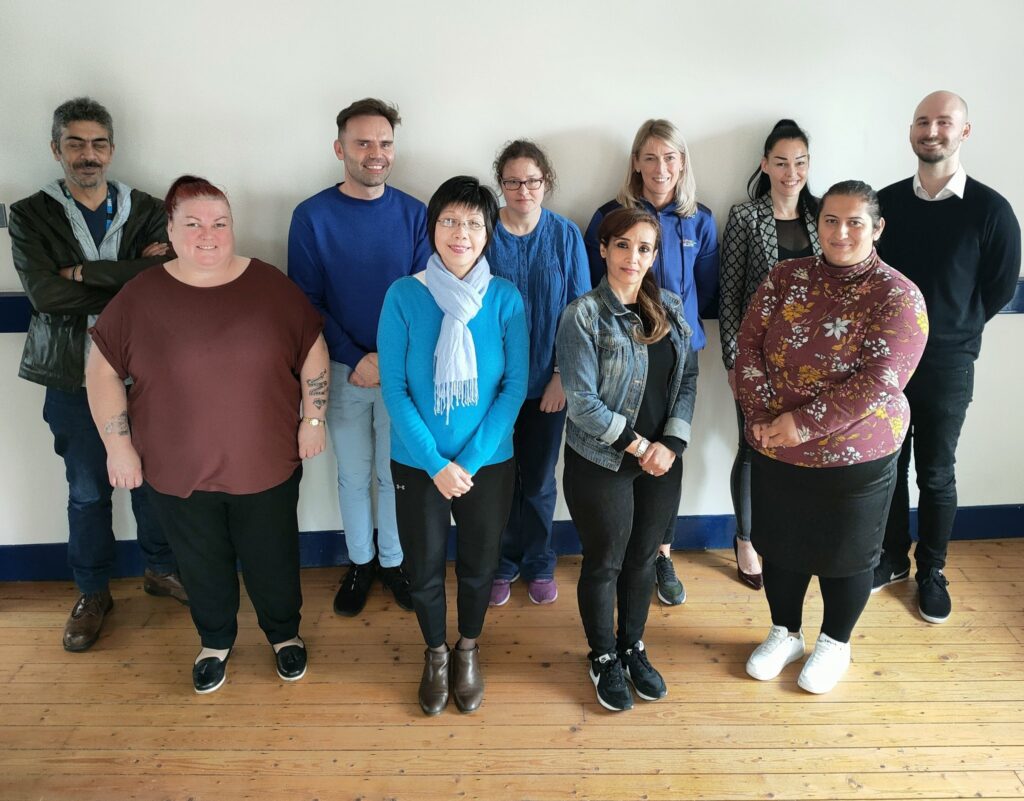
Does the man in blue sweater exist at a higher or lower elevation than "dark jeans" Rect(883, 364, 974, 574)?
higher

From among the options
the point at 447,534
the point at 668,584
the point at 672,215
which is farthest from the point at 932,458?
the point at 447,534

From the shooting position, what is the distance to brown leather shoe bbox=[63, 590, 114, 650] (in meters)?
2.54

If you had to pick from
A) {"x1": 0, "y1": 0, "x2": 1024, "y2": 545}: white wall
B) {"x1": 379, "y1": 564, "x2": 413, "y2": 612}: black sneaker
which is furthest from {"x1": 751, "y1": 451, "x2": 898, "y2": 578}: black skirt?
{"x1": 379, "y1": 564, "x2": 413, "y2": 612}: black sneaker

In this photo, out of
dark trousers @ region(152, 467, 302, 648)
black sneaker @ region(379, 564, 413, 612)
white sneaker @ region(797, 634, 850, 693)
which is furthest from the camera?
black sneaker @ region(379, 564, 413, 612)

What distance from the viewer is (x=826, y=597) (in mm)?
2273

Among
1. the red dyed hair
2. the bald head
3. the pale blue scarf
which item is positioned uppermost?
the bald head

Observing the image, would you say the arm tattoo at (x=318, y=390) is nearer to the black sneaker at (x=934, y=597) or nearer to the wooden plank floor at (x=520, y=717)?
the wooden plank floor at (x=520, y=717)

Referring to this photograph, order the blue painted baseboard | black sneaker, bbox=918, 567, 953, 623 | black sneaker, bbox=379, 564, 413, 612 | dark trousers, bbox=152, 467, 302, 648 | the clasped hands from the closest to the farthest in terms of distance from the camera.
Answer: the clasped hands, dark trousers, bbox=152, 467, 302, 648, black sneaker, bbox=918, 567, 953, 623, black sneaker, bbox=379, 564, 413, 612, the blue painted baseboard

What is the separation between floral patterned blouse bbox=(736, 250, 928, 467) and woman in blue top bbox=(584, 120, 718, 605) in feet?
1.66

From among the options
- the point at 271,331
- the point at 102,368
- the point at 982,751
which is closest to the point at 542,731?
the point at 982,751

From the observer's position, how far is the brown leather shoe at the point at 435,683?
2193 millimetres

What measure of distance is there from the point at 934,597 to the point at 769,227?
1.52 meters

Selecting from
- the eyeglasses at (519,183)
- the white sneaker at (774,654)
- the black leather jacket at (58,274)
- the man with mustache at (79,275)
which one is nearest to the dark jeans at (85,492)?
the man with mustache at (79,275)

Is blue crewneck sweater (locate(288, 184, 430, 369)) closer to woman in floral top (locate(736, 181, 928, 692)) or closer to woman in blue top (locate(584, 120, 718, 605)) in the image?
woman in blue top (locate(584, 120, 718, 605))
